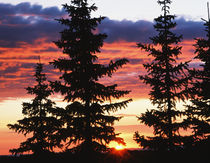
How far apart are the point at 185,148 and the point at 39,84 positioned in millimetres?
17574

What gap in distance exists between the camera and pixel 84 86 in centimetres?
1956

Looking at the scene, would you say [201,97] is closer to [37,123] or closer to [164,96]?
[164,96]

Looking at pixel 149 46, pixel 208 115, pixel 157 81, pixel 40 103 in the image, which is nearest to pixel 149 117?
pixel 157 81

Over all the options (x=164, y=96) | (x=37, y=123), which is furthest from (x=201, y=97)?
(x=37, y=123)

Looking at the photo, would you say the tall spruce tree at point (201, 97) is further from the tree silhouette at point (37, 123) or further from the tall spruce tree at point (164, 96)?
the tree silhouette at point (37, 123)

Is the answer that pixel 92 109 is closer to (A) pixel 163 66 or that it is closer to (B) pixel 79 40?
(B) pixel 79 40

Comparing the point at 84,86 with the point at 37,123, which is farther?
the point at 37,123

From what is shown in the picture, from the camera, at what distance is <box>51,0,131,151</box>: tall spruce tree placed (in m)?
19.2

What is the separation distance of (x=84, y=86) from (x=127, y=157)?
6355mm

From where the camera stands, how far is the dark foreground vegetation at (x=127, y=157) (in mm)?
18766

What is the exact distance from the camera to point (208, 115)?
20359 mm

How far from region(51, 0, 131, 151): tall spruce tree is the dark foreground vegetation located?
723 millimetres

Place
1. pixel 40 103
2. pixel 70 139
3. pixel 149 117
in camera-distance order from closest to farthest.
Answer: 1. pixel 70 139
2. pixel 149 117
3. pixel 40 103

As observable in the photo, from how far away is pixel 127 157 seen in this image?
68.3 feet
